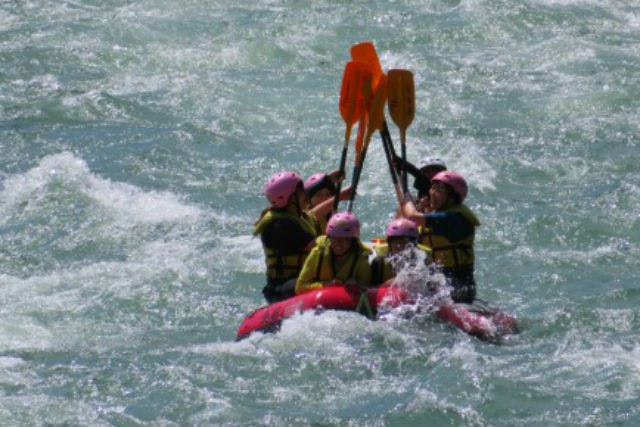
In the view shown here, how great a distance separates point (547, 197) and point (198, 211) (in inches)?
142

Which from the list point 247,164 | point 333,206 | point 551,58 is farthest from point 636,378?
point 551,58

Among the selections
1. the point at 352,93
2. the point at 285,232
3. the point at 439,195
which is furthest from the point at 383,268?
the point at 352,93

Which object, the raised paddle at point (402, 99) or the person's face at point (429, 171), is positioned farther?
the raised paddle at point (402, 99)

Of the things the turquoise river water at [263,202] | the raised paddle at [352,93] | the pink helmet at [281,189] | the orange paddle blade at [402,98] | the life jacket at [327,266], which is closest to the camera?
the turquoise river water at [263,202]

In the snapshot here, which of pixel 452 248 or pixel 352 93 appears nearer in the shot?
pixel 452 248

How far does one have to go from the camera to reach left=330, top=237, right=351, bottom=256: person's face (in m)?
9.17

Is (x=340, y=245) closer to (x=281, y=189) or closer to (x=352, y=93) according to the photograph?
(x=281, y=189)

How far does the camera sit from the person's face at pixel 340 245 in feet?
30.1

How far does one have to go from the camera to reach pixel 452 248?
376 inches

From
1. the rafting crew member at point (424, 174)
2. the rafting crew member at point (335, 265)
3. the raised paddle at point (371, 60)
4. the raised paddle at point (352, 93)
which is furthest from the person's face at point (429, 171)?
the rafting crew member at point (335, 265)

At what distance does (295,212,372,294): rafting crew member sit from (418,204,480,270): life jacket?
19.8 inches

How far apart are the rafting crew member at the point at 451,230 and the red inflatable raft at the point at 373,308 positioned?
0.30 meters

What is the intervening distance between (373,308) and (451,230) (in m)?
0.88

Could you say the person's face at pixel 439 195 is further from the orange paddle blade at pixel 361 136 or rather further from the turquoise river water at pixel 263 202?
the orange paddle blade at pixel 361 136
